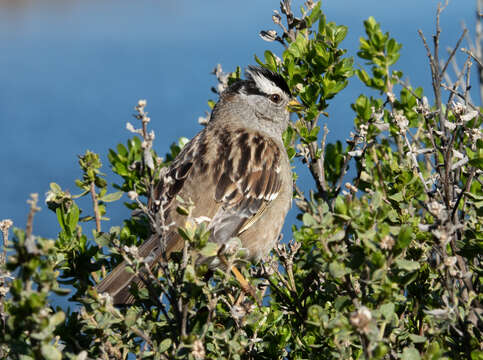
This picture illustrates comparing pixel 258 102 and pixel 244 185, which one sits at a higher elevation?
pixel 258 102

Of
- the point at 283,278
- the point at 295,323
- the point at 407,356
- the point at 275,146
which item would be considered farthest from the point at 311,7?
the point at 407,356

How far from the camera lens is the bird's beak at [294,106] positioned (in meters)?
4.52

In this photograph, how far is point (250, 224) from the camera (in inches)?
161

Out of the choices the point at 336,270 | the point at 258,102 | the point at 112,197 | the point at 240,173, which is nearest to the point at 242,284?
the point at 112,197

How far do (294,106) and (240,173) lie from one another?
0.75 m

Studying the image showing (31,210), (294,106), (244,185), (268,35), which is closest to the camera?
(31,210)

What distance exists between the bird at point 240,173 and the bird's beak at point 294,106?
1 cm

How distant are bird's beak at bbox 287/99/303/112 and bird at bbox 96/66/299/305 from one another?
12 mm

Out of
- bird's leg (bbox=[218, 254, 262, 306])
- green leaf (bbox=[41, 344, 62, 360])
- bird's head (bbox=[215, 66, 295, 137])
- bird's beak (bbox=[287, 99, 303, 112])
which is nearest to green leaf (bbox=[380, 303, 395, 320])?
bird's leg (bbox=[218, 254, 262, 306])

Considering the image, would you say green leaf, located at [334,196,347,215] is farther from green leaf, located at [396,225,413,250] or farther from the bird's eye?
the bird's eye

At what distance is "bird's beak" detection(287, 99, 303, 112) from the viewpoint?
4.52 m

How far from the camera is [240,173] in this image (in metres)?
4.22

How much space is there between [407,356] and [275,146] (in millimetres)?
2698

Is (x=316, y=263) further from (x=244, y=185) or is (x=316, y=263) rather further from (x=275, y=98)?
(x=275, y=98)
